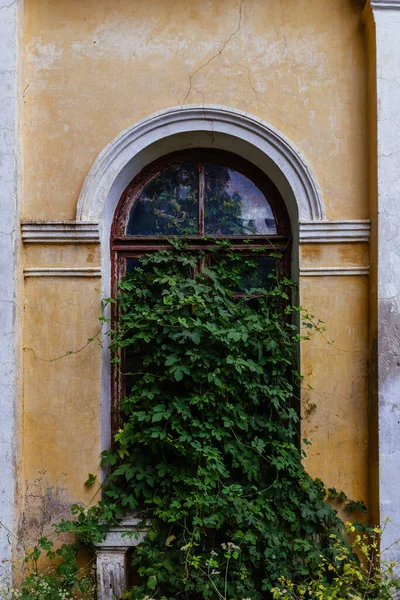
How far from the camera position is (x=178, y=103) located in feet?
15.3

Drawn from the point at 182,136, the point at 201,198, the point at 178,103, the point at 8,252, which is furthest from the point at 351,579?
the point at 178,103

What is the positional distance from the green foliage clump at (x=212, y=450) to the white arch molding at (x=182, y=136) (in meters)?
0.40

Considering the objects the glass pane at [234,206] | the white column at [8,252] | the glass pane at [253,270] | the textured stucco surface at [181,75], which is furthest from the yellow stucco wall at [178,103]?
the glass pane at [234,206]

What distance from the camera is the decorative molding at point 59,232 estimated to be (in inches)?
180

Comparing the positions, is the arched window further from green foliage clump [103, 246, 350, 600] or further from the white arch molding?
green foliage clump [103, 246, 350, 600]

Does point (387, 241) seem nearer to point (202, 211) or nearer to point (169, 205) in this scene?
point (202, 211)

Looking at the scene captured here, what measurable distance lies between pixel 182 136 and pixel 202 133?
0.16 meters

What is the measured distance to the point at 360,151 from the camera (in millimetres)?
4629

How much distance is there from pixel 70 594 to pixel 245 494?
4.67 feet

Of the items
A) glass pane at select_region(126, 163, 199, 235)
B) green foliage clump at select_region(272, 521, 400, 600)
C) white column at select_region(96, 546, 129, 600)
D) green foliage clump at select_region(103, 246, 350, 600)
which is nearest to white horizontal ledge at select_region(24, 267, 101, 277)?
green foliage clump at select_region(103, 246, 350, 600)

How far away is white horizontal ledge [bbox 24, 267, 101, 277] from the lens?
4578mm

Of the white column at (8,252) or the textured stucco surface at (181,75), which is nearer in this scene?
the white column at (8,252)

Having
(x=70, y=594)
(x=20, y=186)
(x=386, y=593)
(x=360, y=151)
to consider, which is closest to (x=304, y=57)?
(x=360, y=151)

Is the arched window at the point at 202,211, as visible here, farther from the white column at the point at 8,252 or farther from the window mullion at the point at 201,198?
the white column at the point at 8,252
